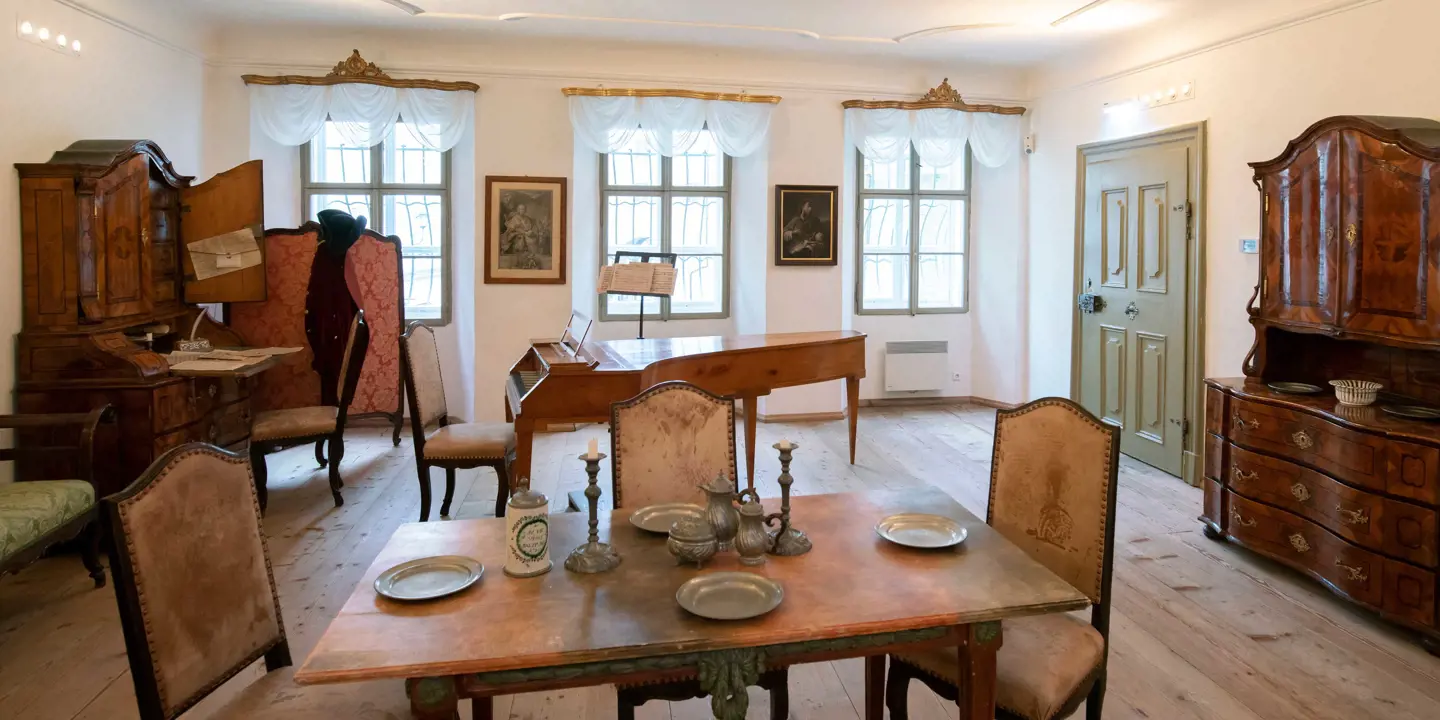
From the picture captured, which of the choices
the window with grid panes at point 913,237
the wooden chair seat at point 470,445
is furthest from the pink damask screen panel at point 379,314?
the window with grid panes at point 913,237

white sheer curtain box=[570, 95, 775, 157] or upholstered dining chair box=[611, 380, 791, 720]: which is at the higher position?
white sheer curtain box=[570, 95, 775, 157]

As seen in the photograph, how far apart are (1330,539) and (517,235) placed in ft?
17.2

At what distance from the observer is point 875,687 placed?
236 centimetres

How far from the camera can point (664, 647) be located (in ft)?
5.09

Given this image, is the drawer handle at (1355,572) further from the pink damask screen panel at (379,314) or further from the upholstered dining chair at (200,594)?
the pink damask screen panel at (379,314)

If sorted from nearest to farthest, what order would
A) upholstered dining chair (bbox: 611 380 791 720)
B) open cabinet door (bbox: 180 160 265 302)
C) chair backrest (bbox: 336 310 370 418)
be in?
upholstered dining chair (bbox: 611 380 791 720) → chair backrest (bbox: 336 310 370 418) → open cabinet door (bbox: 180 160 265 302)

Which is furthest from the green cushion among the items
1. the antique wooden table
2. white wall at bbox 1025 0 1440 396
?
white wall at bbox 1025 0 1440 396

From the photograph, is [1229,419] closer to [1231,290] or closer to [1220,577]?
[1220,577]

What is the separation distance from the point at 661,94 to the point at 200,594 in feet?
17.8

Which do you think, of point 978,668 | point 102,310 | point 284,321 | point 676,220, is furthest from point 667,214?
point 978,668

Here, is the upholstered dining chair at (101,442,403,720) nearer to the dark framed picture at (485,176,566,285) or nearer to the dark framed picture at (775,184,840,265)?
the dark framed picture at (485,176,566,285)

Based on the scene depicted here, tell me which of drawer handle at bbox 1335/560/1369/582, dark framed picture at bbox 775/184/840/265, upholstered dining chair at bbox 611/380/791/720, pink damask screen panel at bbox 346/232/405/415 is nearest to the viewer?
upholstered dining chair at bbox 611/380/791/720

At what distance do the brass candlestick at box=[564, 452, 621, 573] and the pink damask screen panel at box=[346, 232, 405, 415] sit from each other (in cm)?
440

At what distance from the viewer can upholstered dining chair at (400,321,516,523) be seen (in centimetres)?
412
